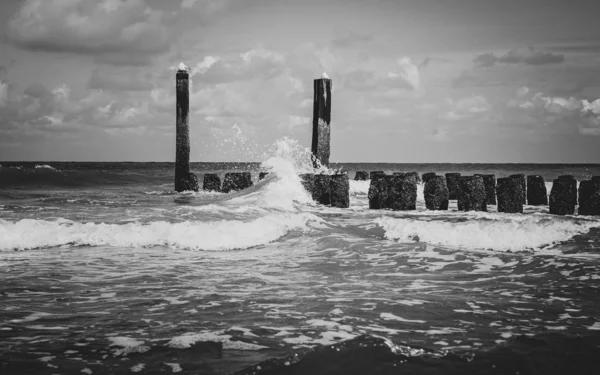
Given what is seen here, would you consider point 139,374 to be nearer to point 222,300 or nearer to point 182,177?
point 222,300

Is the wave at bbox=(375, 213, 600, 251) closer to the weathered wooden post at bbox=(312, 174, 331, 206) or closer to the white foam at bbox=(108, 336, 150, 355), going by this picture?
the weathered wooden post at bbox=(312, 174, 331, 206)

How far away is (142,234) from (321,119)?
25.2 ft

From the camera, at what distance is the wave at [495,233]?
8750mm

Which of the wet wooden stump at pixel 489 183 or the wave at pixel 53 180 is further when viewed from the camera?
the wave at pixel 53 180

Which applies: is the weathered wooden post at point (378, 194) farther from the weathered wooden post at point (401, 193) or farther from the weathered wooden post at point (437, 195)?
the weathered wooden post at point (437, 195)

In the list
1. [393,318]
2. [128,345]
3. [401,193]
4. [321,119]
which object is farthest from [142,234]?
[321,119]

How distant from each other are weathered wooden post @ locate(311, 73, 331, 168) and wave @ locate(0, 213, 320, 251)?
5.88 meters

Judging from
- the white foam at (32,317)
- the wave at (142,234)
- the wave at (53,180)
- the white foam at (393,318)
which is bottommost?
the white foam at (32,317)

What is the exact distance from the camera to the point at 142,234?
356 inches

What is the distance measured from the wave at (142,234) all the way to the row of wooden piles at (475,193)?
3.97m

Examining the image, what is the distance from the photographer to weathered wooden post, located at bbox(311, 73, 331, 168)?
1539 centimetres

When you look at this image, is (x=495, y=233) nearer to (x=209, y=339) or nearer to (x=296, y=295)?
(x=296, y=295)

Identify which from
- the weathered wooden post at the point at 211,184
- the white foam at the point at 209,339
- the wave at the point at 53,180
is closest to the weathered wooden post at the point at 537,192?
the weathered wooden post at the point at 211,184

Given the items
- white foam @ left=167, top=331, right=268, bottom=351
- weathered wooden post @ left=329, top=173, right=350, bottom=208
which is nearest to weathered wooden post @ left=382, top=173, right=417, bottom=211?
weathered wooden post @ left=329, top=173, right=350, bottom=208
